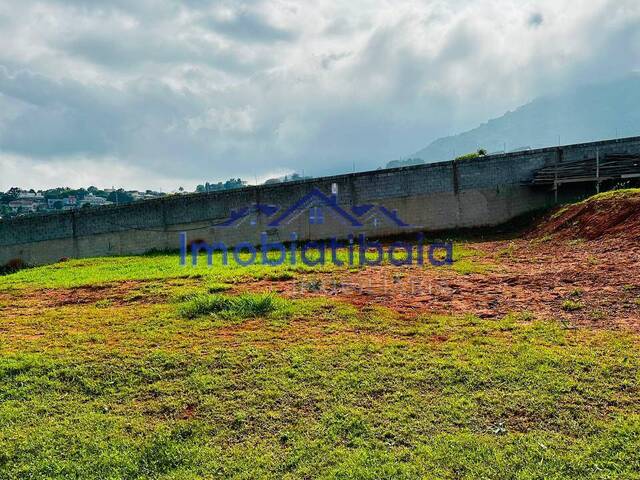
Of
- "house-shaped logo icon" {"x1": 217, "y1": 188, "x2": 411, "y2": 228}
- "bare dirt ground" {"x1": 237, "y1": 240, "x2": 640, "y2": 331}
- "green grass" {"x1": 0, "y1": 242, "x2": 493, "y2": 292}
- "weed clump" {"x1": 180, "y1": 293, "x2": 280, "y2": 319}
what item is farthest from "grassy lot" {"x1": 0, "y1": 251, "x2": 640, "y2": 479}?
"house-shaped logo icon" {"x1": 217, "y1": 188, "x2": 411, "y2": 228}

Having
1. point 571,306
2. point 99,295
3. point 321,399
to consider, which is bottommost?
point 321,399

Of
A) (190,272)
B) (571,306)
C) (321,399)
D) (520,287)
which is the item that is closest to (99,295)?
(190,272)

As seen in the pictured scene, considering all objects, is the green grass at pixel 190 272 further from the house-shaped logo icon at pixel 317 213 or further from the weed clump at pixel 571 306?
the house-shaped logo icon at pixel 317 213

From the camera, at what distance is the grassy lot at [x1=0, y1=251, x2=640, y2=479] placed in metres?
3.05

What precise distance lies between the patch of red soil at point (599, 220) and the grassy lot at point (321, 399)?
227 inches

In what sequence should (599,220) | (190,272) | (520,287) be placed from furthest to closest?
1. (599,220)
2. (190,272)
3. (520,287)

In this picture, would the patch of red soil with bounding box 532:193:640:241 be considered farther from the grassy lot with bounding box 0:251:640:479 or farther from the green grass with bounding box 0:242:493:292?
the grassy lot with bounding box 0:251:640:479

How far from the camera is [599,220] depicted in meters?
10.6

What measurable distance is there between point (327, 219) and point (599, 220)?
8115 millimetres

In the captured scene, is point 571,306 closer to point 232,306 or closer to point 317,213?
point 232,306

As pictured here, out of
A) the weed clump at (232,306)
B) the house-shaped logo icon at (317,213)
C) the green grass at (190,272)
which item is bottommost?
the weed clump at (232,306)

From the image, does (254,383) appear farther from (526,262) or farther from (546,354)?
(526,262)

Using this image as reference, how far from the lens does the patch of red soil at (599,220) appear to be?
378 inches

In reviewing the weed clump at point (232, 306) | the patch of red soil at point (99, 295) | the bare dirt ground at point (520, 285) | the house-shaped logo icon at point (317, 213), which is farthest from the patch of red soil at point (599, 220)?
the patch of red soil at point (99, 295)
